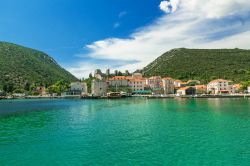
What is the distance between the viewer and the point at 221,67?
180750 mm

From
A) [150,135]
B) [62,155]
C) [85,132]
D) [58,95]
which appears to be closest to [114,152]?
[62,155]

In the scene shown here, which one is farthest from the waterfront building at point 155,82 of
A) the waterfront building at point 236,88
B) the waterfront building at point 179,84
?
the waterfront building at point 236,88

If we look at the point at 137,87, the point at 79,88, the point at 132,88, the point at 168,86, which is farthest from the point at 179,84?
the point at 79,88

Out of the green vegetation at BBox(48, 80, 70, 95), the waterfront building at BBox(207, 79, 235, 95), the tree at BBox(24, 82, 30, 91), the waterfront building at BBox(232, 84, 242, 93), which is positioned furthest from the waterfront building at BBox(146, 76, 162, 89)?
the tree at BBox(24, 82, 30, 91)

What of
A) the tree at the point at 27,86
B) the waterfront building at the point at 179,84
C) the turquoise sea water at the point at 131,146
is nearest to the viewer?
the turquoise sea water at the point at 131,146

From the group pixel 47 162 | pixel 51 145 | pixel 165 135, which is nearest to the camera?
pixel 47 162

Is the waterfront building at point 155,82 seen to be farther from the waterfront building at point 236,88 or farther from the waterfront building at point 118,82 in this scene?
the waterfront building at point 236,88

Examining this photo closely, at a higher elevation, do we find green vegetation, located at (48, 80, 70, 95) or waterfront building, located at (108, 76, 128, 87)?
waterfront building, located at (108, 76, 128, 87)

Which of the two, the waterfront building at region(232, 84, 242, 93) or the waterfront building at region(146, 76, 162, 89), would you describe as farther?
the waterfront building at region(146, 76, 162, 89)

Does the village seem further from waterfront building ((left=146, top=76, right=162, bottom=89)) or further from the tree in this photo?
the tree

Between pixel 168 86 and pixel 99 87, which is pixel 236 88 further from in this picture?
pixel 99 87

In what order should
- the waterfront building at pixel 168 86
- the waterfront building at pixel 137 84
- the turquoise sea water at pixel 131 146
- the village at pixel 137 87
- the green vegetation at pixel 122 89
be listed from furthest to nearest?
the waterfront building at pixel 137 84 < the green vegetation at pixel 122 89 < the waterfront building at pixel 168 86 < the village at pixel 137 87 < the turquoise sea water at pixel 131 146

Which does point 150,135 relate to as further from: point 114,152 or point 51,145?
point 51,145

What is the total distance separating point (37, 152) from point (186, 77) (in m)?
167
